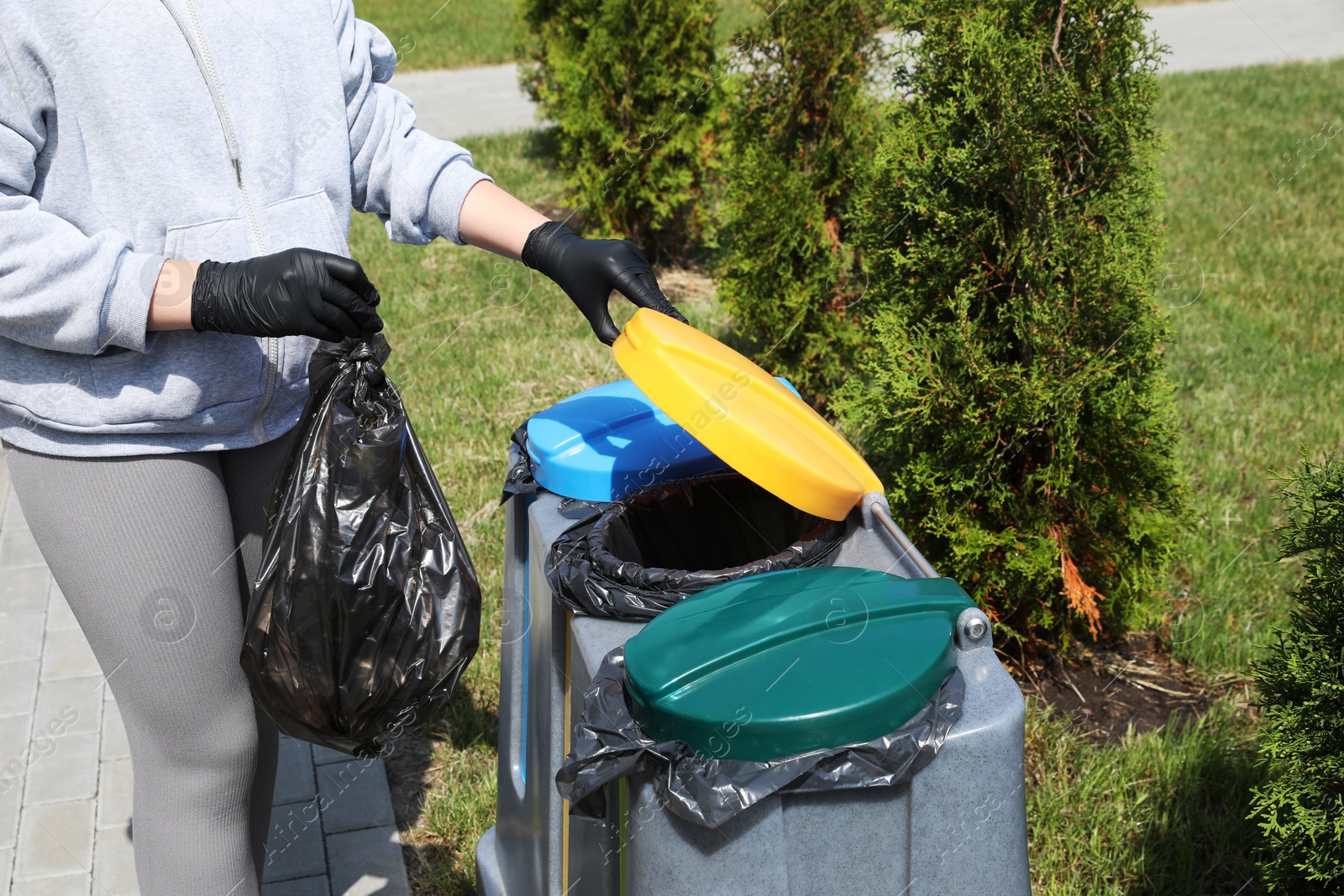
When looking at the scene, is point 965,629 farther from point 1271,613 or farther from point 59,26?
point 1271,613

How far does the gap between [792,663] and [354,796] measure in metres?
1.77

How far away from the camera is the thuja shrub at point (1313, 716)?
1.80 m

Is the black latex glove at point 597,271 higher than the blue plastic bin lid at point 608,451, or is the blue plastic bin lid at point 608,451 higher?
the black latex glove at point 597,271

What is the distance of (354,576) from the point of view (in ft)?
5.63

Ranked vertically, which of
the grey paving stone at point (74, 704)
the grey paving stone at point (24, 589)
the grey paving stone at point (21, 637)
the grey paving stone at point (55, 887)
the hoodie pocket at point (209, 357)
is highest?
the hoodie pocket at point (209, 357)

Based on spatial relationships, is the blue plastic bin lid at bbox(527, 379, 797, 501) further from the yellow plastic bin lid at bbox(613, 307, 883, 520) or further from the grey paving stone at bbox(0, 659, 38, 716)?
the grey paving stone at bbox(0, 659, 38, 716)

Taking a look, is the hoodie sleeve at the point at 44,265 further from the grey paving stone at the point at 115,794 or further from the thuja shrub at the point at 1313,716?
the thuja shrub at the point at 1313,716

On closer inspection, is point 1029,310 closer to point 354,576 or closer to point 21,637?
point 354,576

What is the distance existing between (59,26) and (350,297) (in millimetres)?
503

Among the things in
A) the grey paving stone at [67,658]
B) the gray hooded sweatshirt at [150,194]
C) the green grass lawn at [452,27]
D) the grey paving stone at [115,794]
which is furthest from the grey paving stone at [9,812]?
the green grass lawn at [452,27]

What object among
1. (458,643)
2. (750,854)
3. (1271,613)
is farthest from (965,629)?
(1271,613)

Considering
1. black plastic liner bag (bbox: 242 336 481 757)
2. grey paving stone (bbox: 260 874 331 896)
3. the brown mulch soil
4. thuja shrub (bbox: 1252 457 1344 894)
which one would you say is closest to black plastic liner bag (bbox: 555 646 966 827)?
black plastic liner bag (bbox: 242 336 481 757)

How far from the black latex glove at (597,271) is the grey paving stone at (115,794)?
176 cm

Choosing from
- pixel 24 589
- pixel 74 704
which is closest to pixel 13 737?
pixel 74 704
